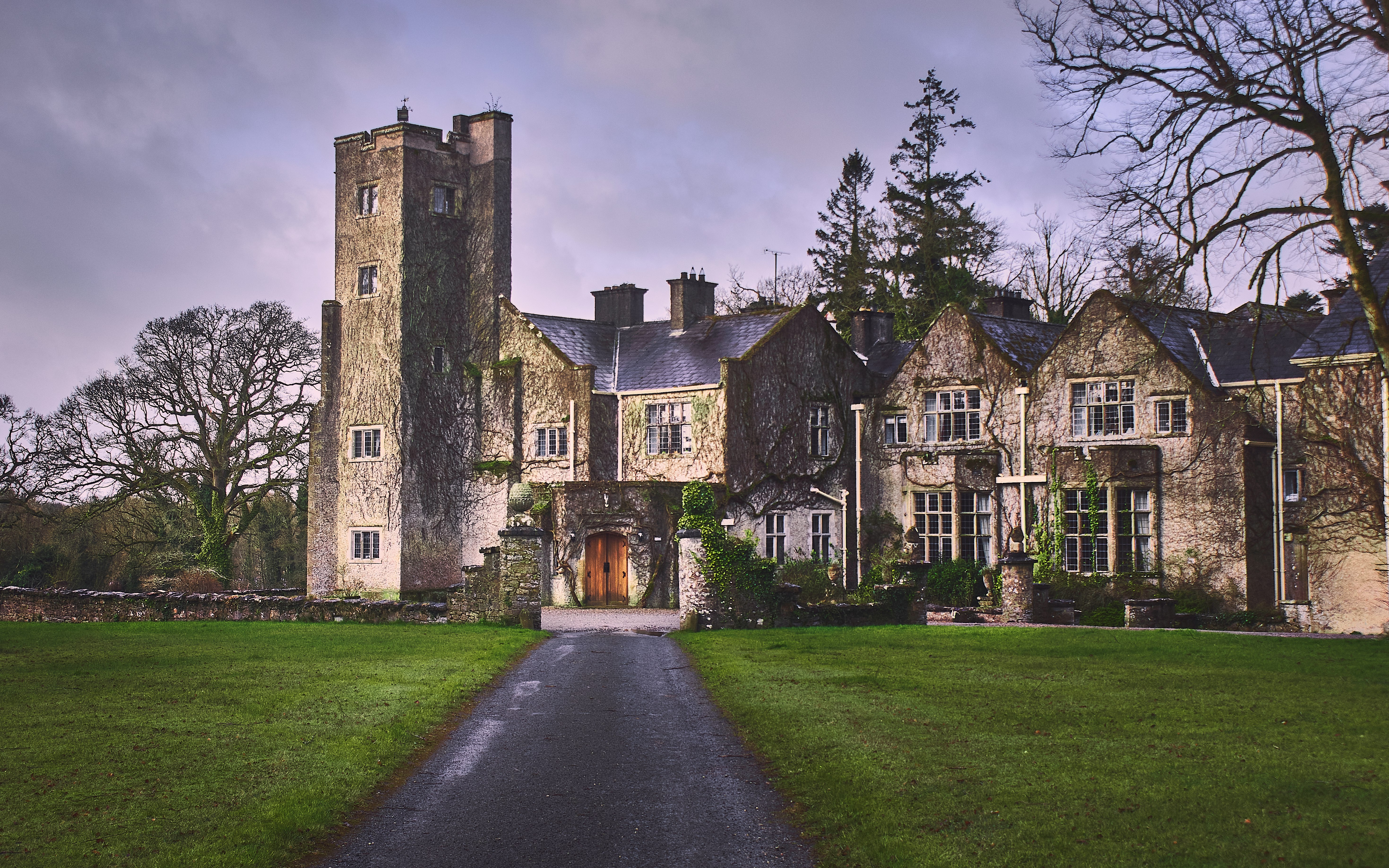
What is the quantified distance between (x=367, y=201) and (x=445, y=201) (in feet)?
8.69

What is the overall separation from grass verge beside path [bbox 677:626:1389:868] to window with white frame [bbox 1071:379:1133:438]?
15795 millimetres

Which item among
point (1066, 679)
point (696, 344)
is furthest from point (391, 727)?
point (696, 344)

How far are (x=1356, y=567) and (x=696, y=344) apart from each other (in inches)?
819

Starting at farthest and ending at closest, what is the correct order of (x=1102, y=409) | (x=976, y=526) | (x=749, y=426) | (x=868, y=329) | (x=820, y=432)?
(x=868, y=329), (x=820, y=432), (x=749, y=426), (x=976, y=526), (x=1102, y=409)

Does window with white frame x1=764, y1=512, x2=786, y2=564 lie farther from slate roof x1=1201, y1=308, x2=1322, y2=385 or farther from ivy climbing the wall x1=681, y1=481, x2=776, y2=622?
slate roof x1=1201, y1=308, x2=1322, y2=385

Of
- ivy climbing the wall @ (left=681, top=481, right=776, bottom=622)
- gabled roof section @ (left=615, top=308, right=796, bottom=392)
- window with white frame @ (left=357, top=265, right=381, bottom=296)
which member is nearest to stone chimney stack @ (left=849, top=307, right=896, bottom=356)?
gabled roof section @ (left=615, top=308, right=796, bottom=392)

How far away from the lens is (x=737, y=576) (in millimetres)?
27750

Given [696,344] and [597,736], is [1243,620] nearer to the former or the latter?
[696,344]

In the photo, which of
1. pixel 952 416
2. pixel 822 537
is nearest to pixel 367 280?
pixel 822 537

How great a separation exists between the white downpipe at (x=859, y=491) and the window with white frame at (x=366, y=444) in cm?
1598

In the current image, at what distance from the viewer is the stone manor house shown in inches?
1313

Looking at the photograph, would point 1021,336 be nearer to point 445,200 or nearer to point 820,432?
point 820,432

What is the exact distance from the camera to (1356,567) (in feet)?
96.6

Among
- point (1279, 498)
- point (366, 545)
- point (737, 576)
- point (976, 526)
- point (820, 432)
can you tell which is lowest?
point (737, 576)
